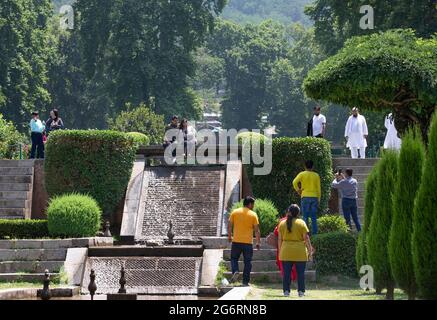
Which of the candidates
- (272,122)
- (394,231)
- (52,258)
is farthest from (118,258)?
(272,122)

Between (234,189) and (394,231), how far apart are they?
47.7 ft

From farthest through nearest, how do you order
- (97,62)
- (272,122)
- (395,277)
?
1. (272,122)
2. (97,62)
3. (395,277)

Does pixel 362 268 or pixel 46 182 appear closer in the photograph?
pixel 362 268

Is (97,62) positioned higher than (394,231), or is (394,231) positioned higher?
(97,62)

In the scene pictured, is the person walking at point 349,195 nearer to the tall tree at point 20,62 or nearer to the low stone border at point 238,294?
the low stone border at point 238,294

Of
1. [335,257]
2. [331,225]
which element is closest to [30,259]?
[335,257]

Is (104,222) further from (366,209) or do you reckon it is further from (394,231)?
(394,231)

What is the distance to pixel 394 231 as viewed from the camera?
15.4 meters

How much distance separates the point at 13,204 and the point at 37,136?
3.39m

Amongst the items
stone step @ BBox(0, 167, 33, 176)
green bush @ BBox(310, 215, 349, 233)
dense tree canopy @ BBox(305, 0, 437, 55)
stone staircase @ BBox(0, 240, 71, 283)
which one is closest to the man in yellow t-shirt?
stone staircase @ BBox(0, 240, 71, 283)

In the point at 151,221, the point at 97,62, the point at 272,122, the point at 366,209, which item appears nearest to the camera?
the point at 366,209

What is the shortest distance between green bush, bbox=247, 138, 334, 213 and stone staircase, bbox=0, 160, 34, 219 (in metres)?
6.16

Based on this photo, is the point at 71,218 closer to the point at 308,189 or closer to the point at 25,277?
the point at 25,277

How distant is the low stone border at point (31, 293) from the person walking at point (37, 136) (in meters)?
Answer: 11.1
